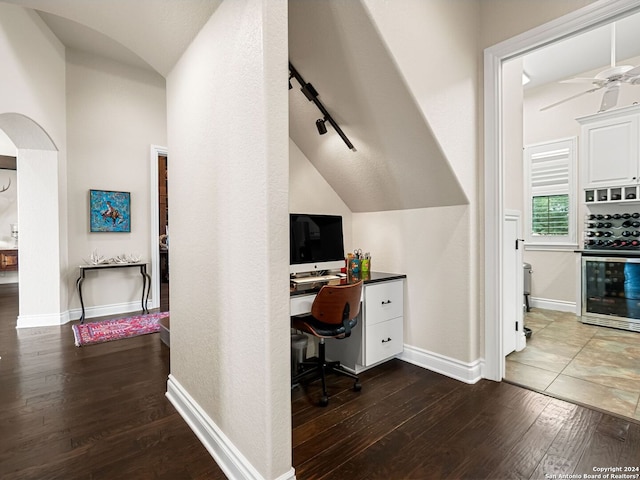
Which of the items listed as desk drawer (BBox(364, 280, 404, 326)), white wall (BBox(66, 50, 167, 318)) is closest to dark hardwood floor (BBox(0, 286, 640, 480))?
desk drawer (BBox(364, 280, 404, 326))

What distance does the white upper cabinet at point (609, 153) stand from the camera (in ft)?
13.0

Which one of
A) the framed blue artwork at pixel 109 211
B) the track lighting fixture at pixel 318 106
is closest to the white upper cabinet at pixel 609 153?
the track lighting fixture at pixel 318 106

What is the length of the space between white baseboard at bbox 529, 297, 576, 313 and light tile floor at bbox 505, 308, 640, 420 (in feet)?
2.26

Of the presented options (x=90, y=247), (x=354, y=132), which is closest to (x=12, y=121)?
(x=90, y=247)

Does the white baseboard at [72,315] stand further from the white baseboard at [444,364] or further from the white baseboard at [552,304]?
the white baseboard at [552,304]

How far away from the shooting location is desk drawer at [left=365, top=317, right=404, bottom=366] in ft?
8.51

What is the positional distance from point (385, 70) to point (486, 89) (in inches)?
39.5

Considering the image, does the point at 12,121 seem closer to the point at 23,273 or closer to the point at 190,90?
the point at 23,273

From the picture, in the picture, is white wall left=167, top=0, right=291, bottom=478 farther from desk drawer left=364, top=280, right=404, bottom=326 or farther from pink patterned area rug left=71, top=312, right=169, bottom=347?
pink patterned area rug left=71, top=312, right=169, bottom=347

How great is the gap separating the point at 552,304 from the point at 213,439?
5127 millimetres

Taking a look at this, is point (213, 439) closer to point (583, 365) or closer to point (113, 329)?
point (113, 329)

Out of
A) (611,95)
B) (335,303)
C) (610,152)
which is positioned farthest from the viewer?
(610,152)

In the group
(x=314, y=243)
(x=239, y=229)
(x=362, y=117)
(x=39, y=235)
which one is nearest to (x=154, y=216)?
(x=39, y=235)

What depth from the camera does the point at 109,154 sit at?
4.59 metres
